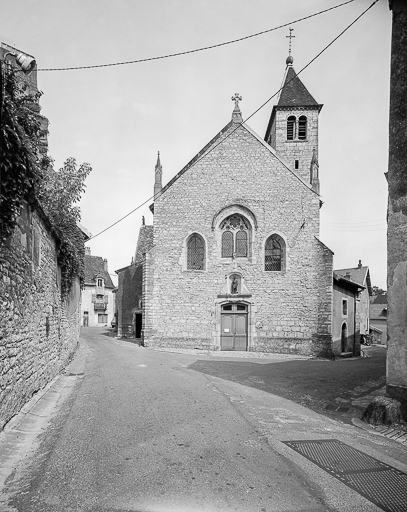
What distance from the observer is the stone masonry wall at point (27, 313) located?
5.38 m

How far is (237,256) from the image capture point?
66.0 feet

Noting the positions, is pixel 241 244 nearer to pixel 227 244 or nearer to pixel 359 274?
pixel 227 244

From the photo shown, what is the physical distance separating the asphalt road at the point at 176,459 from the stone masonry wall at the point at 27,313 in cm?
85

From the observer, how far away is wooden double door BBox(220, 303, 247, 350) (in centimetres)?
1978

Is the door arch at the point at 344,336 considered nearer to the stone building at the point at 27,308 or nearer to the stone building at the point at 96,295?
the stone building at the point at 27,308

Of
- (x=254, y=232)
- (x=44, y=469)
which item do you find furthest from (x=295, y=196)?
(x=44, y=469)

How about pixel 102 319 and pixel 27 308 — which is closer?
pixel 27 308

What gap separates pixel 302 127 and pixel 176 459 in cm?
2805

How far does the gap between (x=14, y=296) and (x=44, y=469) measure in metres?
2.68

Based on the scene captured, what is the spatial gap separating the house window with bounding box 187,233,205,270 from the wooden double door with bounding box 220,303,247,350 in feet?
8.63

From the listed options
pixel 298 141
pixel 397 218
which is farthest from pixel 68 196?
pixel 298 141

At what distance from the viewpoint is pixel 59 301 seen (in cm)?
1082

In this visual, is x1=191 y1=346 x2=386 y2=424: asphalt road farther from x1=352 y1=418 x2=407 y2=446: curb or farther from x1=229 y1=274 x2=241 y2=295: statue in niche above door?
x1=229 y1=274 x2=241 y2=295: statue in niche above door

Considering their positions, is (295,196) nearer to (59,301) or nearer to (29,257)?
(59,301)
